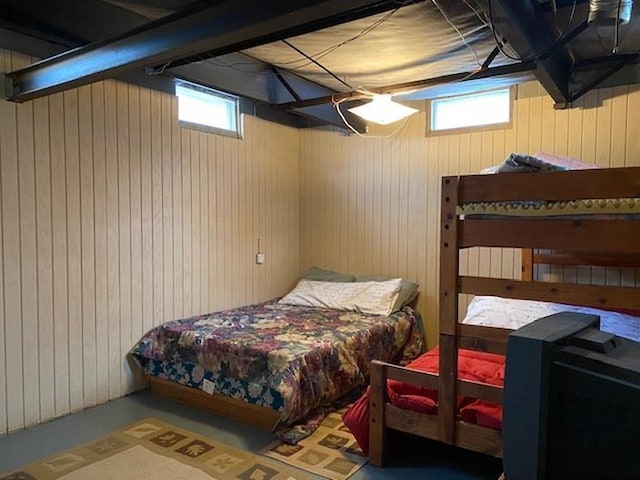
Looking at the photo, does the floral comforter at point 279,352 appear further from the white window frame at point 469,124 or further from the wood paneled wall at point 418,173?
the white window frame at point 469,124

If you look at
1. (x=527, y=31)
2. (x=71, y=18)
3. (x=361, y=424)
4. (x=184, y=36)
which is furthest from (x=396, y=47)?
(x=361, y=424)

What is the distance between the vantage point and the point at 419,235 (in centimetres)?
441

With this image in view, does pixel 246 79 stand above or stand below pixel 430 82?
above

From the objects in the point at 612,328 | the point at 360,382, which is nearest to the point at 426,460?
the point at 360,382

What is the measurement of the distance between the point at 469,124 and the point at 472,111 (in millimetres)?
114

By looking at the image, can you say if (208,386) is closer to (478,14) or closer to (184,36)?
(184,36)

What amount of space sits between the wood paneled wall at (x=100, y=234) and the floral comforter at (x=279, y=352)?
326 mm

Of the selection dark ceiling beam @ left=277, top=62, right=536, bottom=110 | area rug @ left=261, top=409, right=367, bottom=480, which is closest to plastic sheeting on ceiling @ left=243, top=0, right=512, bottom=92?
dark ceiling beam @ left=277, top=62, right=536, bottom=110

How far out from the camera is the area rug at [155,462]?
245 cm

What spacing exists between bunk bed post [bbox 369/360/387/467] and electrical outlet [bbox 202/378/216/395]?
114 centimetres

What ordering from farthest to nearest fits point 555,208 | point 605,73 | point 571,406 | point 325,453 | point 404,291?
point 404,291 < point 605,73 < point 325,453 < point 555,208 < point 571,406

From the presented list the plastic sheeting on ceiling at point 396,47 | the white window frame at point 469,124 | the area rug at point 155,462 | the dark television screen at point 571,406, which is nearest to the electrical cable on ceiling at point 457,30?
the plastic sheeting on ceiling at point 396,47

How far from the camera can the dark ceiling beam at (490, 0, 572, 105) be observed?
85.9 inches

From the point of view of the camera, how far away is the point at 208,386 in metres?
3.23
